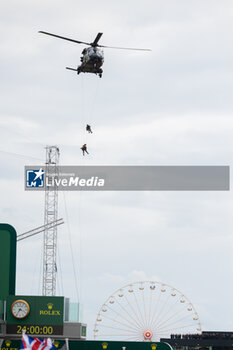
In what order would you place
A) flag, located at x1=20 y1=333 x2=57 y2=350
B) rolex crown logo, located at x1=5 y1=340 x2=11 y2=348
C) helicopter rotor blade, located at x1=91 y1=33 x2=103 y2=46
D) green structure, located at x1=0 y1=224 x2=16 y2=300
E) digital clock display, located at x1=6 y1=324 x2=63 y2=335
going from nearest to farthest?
flag, located at x1=20 y1=333 x2=57 y2=350, rolex crown logo, located at x1=5 y1=340 x2=11 y2=348, digital clock display, located at x1=6 y1=324 x2=63 y2=335, green structure, located at x1=0 y1=224 x2=16 y2=300, helicopter rotor blade, located at x1=91 y1=33 x2=103 y2=46

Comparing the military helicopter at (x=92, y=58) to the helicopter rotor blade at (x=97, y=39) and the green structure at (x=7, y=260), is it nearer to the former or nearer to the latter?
the helicopter rotor blade at (x=97, y=39)

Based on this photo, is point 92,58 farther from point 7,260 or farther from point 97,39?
point 7,260

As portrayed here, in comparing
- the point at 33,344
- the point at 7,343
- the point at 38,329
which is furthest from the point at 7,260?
the point at 33,344

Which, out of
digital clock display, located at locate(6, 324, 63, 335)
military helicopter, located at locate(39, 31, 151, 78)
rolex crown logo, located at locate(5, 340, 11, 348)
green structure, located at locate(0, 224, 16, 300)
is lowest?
rolex crown logo, located at locate(5, 340, 11, 348)

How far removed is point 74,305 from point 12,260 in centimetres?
606

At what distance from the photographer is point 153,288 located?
446 ft

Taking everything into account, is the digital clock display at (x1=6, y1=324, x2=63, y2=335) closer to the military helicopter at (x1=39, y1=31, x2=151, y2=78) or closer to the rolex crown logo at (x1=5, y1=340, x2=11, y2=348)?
the rolex crown logo at (x1=5, y1=340, x2=11, y2=348)

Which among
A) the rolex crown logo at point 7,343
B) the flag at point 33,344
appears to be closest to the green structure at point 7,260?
the rolex crown logo at point 7,343

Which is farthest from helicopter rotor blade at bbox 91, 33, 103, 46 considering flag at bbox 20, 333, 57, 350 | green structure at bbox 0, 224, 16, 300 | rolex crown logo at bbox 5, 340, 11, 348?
flag at bbox 20, 333, 57, 350

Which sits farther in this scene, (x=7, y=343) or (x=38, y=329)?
(x=38, y=329)

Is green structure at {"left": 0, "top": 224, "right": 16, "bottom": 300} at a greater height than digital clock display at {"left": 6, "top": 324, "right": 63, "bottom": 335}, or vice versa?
green structure at {"left": 0, "top": 224, "right": 16, "bottom": 300}

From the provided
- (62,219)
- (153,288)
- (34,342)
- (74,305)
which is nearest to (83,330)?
(74,305)

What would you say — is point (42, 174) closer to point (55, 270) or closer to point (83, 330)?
point (55, 270)

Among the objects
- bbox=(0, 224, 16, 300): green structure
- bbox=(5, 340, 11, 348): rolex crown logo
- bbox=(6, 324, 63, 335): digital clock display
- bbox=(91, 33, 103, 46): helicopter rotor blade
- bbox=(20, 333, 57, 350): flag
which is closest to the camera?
bbox=(20, 333, 57, 350): flag
